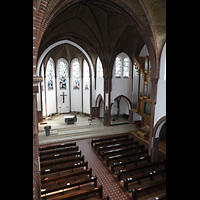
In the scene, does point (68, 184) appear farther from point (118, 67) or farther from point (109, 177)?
point (118, 67)

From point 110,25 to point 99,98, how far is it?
32.7 feet

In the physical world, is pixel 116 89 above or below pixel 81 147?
above

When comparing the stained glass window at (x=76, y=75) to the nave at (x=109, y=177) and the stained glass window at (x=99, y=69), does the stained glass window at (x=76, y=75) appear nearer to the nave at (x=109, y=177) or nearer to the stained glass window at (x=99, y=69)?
the stained glass window at (x=99, y=69)

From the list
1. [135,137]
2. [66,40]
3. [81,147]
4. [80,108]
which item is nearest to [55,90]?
[80,108]

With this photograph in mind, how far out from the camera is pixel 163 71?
36.5 feet

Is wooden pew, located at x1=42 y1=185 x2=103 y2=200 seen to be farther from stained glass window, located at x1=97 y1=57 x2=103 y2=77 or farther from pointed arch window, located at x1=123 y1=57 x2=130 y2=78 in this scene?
stained glass window, located at x1=97 y1=57 x2=103 y2=77

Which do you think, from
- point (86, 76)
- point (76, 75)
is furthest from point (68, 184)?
point (76, 75)

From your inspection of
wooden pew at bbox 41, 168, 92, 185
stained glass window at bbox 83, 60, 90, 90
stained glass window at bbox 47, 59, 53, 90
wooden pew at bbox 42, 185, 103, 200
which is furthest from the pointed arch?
wooden pew at bbox 42, 185, 103, 200

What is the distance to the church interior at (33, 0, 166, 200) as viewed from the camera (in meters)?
8.89

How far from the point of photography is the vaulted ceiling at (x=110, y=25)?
10.6 metres

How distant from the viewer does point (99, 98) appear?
896 inches
